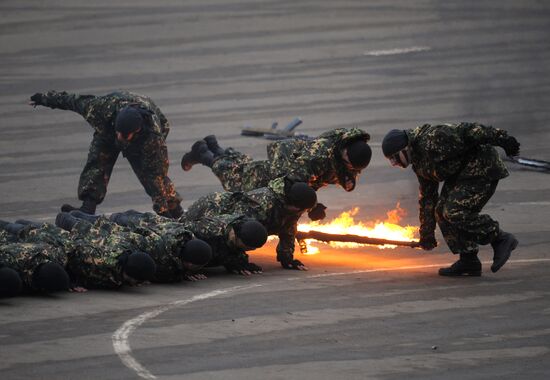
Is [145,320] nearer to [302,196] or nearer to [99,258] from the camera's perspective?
[99,258]

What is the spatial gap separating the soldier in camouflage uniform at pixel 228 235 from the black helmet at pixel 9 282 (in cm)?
201

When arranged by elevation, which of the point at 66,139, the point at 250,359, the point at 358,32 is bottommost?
the point at 250,359

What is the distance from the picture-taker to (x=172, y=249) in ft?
48.8

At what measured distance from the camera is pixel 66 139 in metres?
23.5

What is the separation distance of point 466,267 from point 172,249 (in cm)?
316

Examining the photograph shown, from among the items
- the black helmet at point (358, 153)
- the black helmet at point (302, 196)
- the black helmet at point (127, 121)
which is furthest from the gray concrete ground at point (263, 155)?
the black helmet at point (127, 121)

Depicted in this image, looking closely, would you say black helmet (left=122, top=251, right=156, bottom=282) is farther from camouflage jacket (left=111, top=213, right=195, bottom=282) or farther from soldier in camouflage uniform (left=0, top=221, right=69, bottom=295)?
soldier in camouflage uniform (left=0, top=221, right=69, bottom=295)

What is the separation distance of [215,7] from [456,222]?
17.4m

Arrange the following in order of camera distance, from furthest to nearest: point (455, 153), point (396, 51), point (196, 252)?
point (396, 51) < point (455, 153) < point (196, 252)

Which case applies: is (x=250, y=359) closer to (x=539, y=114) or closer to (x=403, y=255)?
(x=403, y=255)

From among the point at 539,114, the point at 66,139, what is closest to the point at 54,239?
the point at 66,139

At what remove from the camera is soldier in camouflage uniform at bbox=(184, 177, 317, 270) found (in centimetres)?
1564

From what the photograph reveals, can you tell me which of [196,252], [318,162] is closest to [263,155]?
[318,162]

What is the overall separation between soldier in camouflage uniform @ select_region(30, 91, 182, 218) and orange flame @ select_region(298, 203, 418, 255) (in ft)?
6.26
